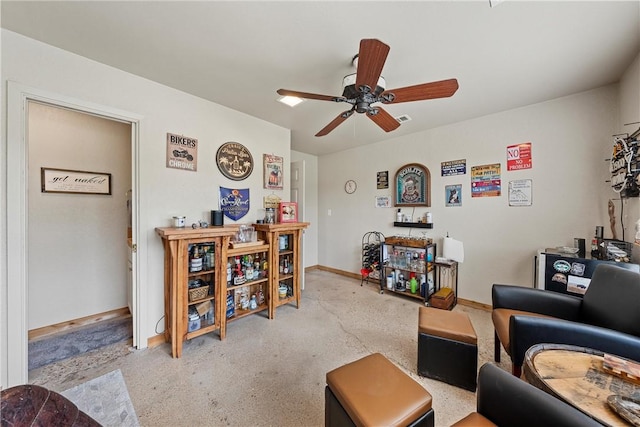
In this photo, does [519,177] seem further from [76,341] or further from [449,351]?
[76,341]

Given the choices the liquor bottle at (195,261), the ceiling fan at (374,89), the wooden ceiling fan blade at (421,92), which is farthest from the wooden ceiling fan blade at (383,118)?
the liquor bottle at (195,261)

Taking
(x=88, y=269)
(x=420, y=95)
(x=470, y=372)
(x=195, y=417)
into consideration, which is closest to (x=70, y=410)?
(x=195, y=417)

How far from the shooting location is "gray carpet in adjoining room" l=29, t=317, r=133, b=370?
2076mm

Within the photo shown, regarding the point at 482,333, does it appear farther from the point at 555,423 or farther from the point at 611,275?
the point at 555,423

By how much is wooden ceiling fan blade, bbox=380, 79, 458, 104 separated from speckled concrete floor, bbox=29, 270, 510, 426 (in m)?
2.19

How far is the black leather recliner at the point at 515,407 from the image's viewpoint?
79 centimetres

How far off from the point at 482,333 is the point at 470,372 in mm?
Answer: 1023

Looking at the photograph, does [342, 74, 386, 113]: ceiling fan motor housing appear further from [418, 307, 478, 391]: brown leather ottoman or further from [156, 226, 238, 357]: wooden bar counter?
[418, 307, 478, 391]: brown leather ottoman

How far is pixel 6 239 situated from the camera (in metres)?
1.63

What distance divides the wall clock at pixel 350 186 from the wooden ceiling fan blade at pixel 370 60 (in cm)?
293

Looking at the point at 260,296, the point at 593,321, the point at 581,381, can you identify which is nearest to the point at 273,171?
the point at 260,296

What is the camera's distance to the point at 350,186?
4.63m

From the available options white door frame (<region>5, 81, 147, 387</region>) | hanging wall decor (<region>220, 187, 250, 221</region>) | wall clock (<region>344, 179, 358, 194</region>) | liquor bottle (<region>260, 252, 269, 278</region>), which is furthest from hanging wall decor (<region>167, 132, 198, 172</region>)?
wall clock (<region>344, 179, 358, 194</region>)

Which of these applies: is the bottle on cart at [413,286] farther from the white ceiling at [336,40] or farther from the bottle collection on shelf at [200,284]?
the bottle collection on shelf at [200,284]
